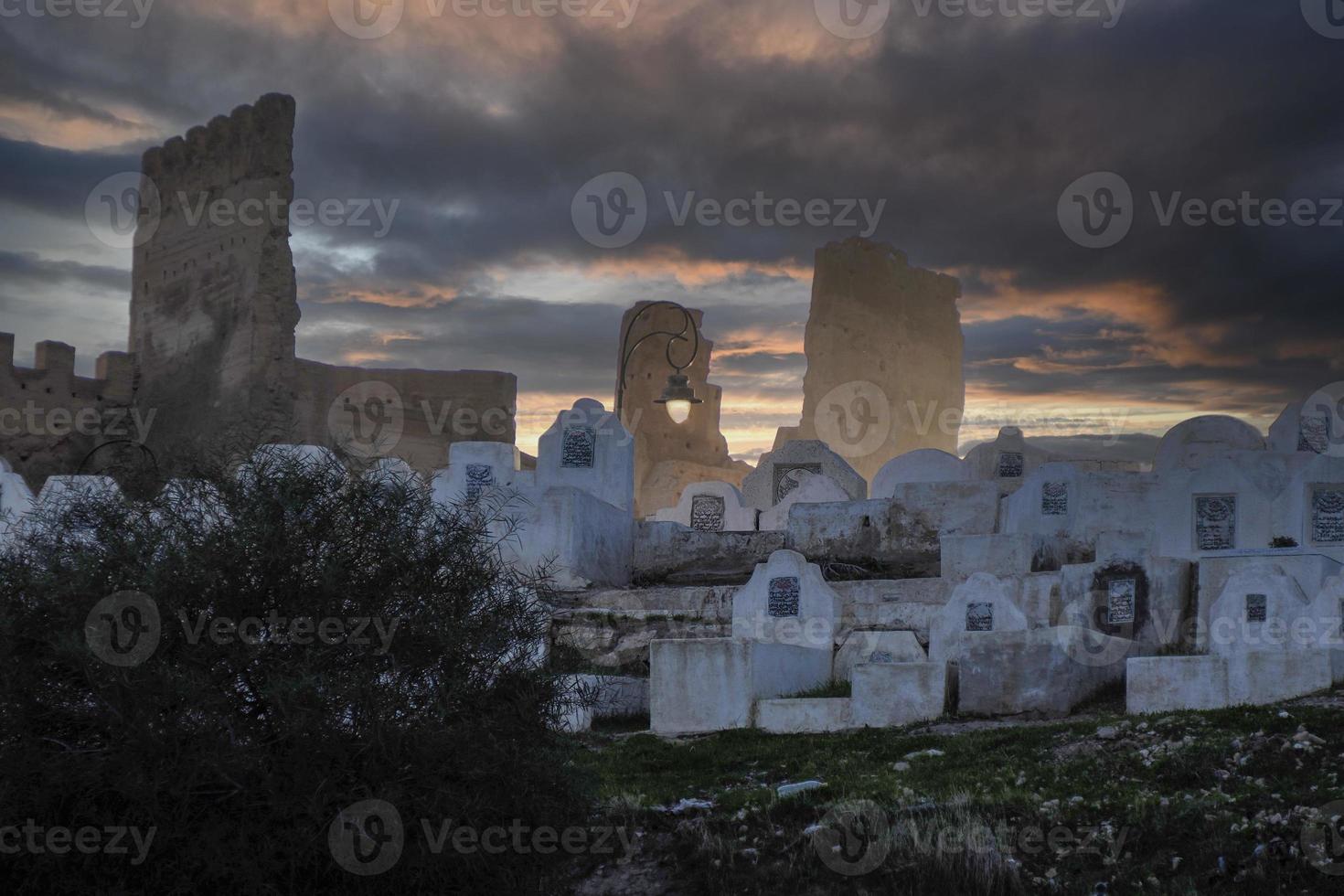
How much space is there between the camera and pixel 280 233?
34062 mm

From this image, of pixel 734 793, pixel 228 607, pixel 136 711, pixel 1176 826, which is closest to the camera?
pixel 136 711

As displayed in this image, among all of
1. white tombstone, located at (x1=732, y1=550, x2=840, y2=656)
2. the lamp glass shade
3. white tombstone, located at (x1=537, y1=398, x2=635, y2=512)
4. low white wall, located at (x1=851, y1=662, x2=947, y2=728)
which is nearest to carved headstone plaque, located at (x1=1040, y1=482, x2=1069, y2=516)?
white tombstone, located at (x1=732, y1=550, x2=840, y2=656)

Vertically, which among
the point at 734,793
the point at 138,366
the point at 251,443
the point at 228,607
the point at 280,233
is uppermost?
the point at 280,233

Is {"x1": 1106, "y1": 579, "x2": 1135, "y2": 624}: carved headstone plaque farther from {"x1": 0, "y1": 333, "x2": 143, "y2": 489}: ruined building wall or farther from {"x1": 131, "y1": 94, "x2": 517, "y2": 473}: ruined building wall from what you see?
{"x1": 0, "y1": 333, "x2": 143, "y2": 489}: ruined building wall

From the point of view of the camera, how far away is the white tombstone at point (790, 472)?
92.3 ft

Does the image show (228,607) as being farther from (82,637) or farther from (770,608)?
(770,608)

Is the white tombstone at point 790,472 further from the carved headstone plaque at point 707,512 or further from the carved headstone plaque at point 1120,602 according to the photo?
the carved headstone plaque at point 1120,602

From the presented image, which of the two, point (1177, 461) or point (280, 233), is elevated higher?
point (280, 233)

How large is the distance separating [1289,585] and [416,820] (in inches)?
393

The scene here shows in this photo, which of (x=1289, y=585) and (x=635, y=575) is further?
(x=635, y=575)

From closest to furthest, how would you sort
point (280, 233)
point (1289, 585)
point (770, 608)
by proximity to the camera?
1. point (1289, 585)
2. point (770, 608)
3. point (280, 233)

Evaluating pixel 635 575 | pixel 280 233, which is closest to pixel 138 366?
pixel 280 233

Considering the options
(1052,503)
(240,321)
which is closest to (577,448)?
(1052,503)

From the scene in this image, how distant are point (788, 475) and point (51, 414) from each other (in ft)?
54.2
